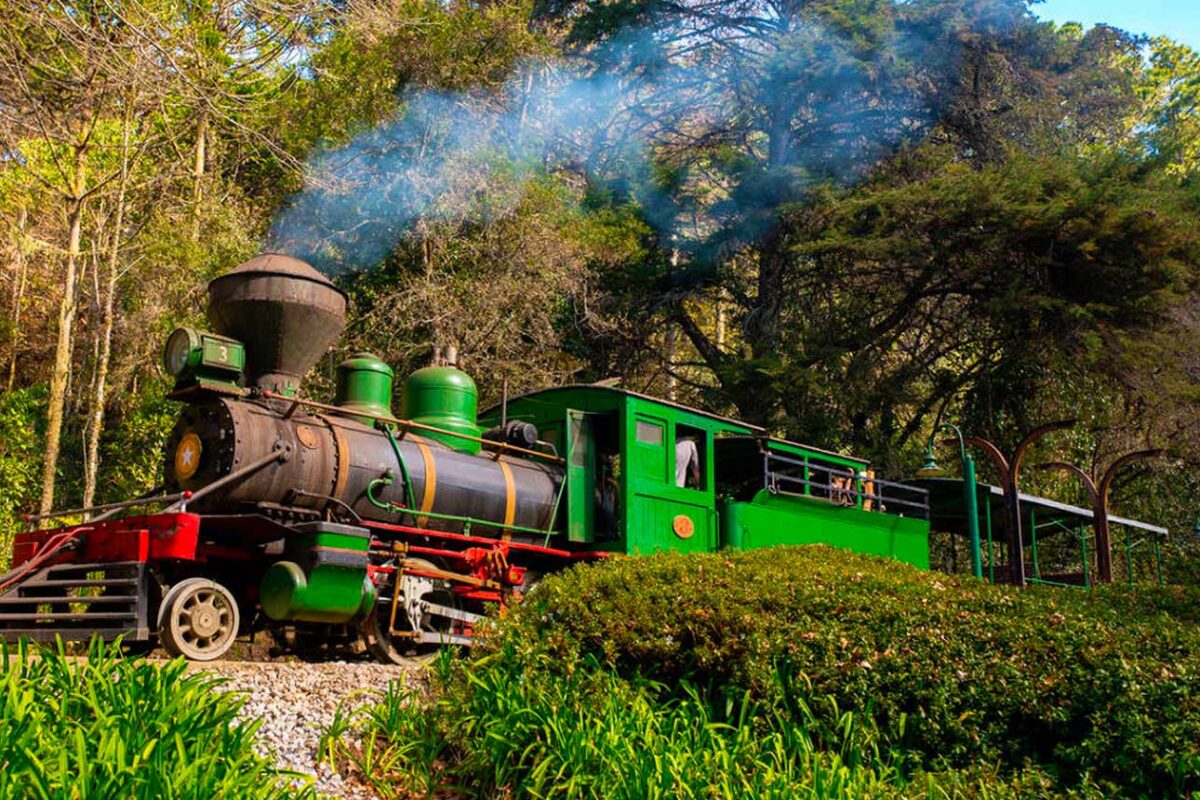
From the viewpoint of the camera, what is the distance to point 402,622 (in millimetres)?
8805

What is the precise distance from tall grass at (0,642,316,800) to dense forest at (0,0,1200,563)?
11859 millimetres

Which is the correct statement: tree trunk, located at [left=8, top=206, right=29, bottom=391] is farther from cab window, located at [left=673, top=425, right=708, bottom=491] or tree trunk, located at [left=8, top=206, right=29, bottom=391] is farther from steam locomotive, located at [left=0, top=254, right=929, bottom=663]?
cab window, located at [left=673, top=425, right=708, bottom=491]

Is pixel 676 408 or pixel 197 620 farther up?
pixel 676 408

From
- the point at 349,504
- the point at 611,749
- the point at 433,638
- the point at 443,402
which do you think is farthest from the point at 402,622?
the point at 611,749

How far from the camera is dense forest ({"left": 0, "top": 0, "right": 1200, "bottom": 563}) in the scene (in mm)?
17812

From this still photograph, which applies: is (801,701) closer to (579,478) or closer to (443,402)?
(579,478)

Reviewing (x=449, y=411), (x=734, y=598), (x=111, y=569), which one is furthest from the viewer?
(x=449, y=411)

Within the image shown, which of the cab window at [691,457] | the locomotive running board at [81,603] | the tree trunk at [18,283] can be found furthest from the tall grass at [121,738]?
the tree trunk at [18,283]

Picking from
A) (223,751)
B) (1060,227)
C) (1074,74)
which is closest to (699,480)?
(223,751)

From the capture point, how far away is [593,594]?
247 inches

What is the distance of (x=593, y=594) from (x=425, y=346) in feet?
41.1

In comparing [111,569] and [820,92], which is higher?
[820,92]

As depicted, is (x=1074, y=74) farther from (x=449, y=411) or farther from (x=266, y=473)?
(x=266, y=473)

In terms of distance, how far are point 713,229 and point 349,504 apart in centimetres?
1527
